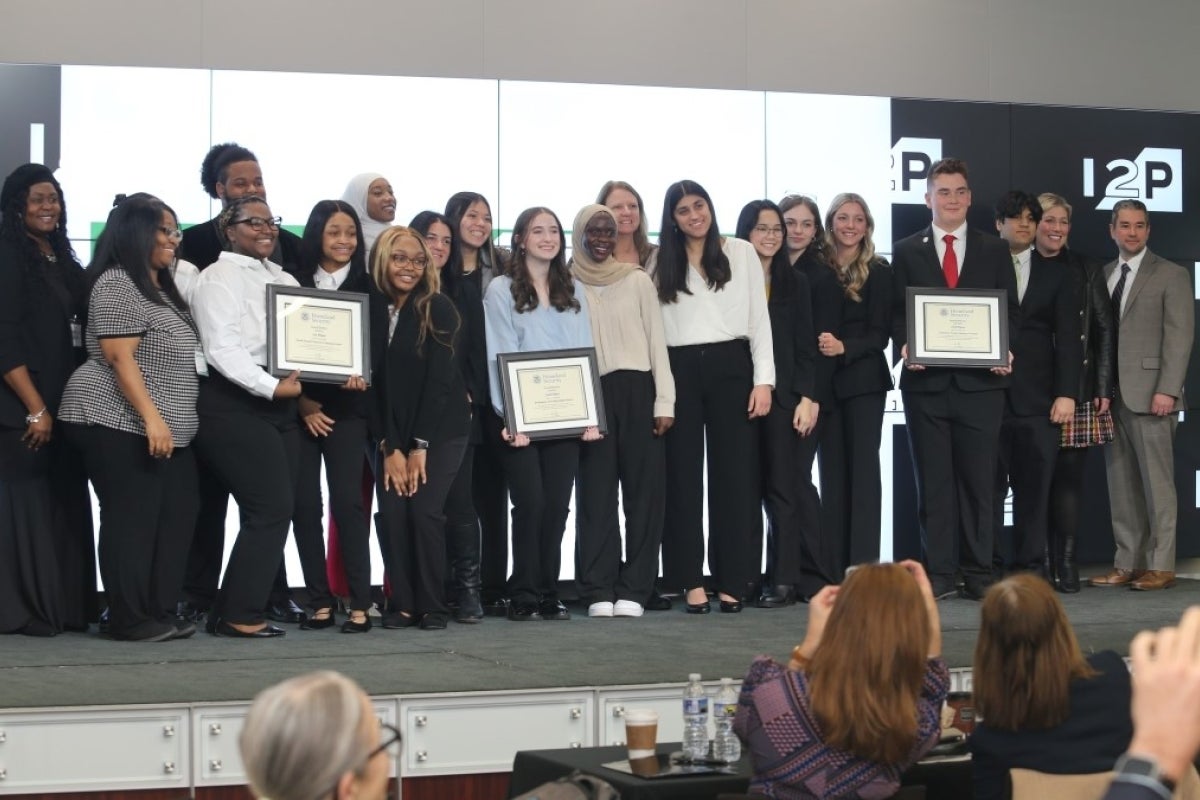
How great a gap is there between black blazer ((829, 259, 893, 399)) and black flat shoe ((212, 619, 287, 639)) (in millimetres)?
2701

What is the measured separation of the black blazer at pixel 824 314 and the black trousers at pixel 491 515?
1437 mm

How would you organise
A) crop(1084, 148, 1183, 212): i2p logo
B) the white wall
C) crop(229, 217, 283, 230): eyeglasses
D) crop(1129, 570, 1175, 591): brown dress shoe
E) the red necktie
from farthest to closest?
crop(1084, 148, 1183, 212): i2p logo → crop(1129, 570, 1175, 591): brown dress shoe → the white wall → the red necktie → crop(229, 217, 283, 230): eyeglasses

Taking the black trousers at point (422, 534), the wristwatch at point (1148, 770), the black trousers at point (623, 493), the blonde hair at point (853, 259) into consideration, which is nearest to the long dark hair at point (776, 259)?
the blonde hair at point (853, 259)

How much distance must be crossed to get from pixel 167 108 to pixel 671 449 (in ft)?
9.59

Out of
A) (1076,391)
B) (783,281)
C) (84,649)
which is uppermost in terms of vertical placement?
(783,281)

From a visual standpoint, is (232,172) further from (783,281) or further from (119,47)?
(783,281)

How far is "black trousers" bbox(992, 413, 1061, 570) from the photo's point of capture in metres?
7.41

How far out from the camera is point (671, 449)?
680 centimetres

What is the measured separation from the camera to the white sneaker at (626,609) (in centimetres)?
655

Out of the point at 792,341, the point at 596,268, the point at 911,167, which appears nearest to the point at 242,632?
the point at 596,268

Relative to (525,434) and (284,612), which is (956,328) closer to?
Answer: (525,434)

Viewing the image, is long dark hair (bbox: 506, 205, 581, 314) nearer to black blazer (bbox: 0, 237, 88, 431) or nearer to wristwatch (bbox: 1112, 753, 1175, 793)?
black blazer (bbox: 0, 237, 88, 431)

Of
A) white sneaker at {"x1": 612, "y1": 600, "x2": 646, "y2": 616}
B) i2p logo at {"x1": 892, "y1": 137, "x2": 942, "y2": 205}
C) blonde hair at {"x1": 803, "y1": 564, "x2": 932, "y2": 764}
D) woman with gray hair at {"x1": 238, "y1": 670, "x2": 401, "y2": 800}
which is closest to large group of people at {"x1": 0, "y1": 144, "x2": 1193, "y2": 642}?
white sneaker at {"x1": 612, "y1": 600, "x2": 646, "y2": 616}

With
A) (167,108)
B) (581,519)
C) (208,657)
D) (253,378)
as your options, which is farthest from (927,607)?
(167,108)
